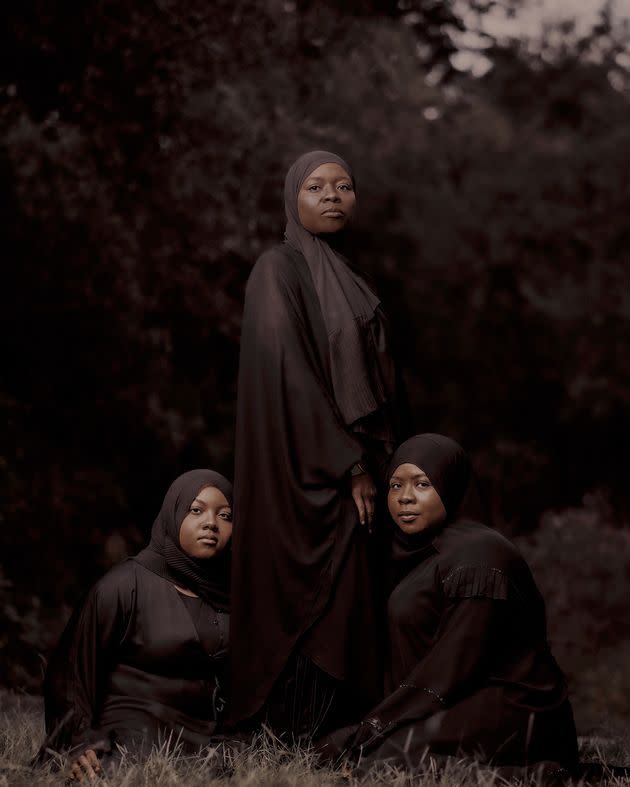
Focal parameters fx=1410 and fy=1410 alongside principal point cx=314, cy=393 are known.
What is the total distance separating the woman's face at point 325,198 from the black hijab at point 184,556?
1.15 m

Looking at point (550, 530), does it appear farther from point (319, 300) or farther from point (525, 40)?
point (525, 40)

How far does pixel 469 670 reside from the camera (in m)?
5.17

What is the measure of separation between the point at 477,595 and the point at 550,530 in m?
6.72

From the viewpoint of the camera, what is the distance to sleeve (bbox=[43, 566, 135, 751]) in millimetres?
5402

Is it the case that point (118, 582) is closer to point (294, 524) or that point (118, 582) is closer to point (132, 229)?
point (294, 524)

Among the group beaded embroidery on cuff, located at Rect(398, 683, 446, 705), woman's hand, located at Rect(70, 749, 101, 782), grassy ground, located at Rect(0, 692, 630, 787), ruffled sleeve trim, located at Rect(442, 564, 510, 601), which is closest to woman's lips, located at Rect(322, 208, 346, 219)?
ruffled sleeve trim, located at Rect(442, 564, 510, 601)

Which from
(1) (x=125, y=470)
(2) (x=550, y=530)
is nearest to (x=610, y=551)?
(2) (x=550, y=530)

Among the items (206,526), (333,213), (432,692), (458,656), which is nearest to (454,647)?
(458,656)

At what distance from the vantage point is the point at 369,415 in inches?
222

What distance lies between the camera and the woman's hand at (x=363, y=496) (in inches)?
216

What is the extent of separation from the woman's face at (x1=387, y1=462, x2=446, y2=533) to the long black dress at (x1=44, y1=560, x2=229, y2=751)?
89cm

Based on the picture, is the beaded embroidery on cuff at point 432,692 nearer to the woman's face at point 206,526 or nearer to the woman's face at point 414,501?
the woman's face at point 414,501

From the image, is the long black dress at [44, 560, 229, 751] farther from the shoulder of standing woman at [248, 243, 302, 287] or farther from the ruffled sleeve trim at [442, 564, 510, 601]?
the shoulder of standing woman at [248, 243, 302, 287]

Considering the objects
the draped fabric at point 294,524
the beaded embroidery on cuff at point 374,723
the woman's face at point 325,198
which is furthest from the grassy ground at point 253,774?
the woman's face at point 325,198
